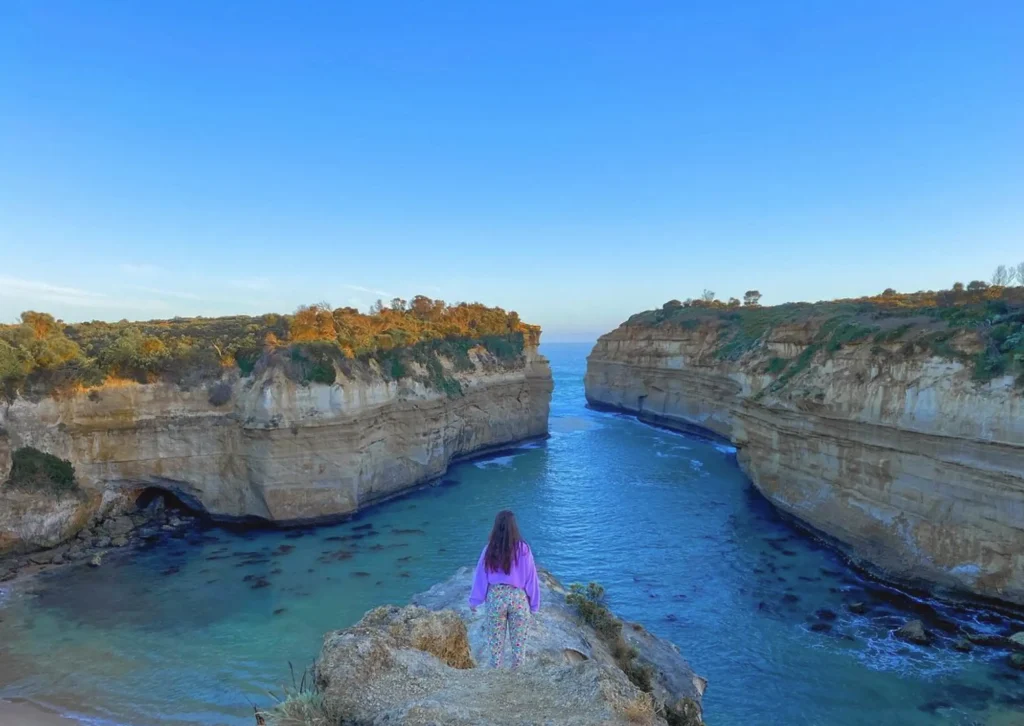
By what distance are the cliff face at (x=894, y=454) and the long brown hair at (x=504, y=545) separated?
13680 millimetres

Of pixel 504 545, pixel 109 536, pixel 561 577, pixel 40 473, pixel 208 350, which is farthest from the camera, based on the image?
pixel 208 350

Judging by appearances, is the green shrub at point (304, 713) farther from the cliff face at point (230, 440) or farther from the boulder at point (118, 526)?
the boulder at point (118, 526)

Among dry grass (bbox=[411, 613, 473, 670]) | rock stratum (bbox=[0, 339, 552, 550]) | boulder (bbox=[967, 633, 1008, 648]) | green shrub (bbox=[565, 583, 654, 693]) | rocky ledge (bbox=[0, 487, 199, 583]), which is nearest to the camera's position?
dry grass (bbox=[411, 613, 473, 670])

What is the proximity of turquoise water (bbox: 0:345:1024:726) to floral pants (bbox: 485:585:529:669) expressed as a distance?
6.73 meters

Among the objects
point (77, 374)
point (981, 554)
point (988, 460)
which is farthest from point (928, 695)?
point (77, 374)

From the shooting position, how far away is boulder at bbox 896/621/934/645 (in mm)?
12656

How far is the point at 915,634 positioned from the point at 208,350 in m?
22.5

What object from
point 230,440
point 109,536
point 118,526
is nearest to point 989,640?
point 230,440

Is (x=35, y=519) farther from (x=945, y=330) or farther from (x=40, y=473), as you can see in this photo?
(x=945, y=330)

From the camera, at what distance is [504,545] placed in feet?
18.6

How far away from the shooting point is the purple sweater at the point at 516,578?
5.74m

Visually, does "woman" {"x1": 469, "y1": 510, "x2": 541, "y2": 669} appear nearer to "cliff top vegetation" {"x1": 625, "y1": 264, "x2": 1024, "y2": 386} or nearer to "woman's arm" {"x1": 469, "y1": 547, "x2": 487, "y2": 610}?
"woman's arm" {"x1": 469, "y1": 547, "x2": 487, "y2": 610}

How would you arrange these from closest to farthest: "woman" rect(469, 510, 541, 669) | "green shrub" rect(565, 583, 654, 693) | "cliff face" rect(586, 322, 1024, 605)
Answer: "woman" rect(469, 510, 541, 669), "green shrub" rect(565, 583, 654, 693), "cliff face" rect(586, 322, 1024, 605)

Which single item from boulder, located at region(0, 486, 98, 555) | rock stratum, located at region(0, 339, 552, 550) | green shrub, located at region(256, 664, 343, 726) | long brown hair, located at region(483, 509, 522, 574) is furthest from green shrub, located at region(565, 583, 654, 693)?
boulder, located at region(0, 486, 98, 555)
